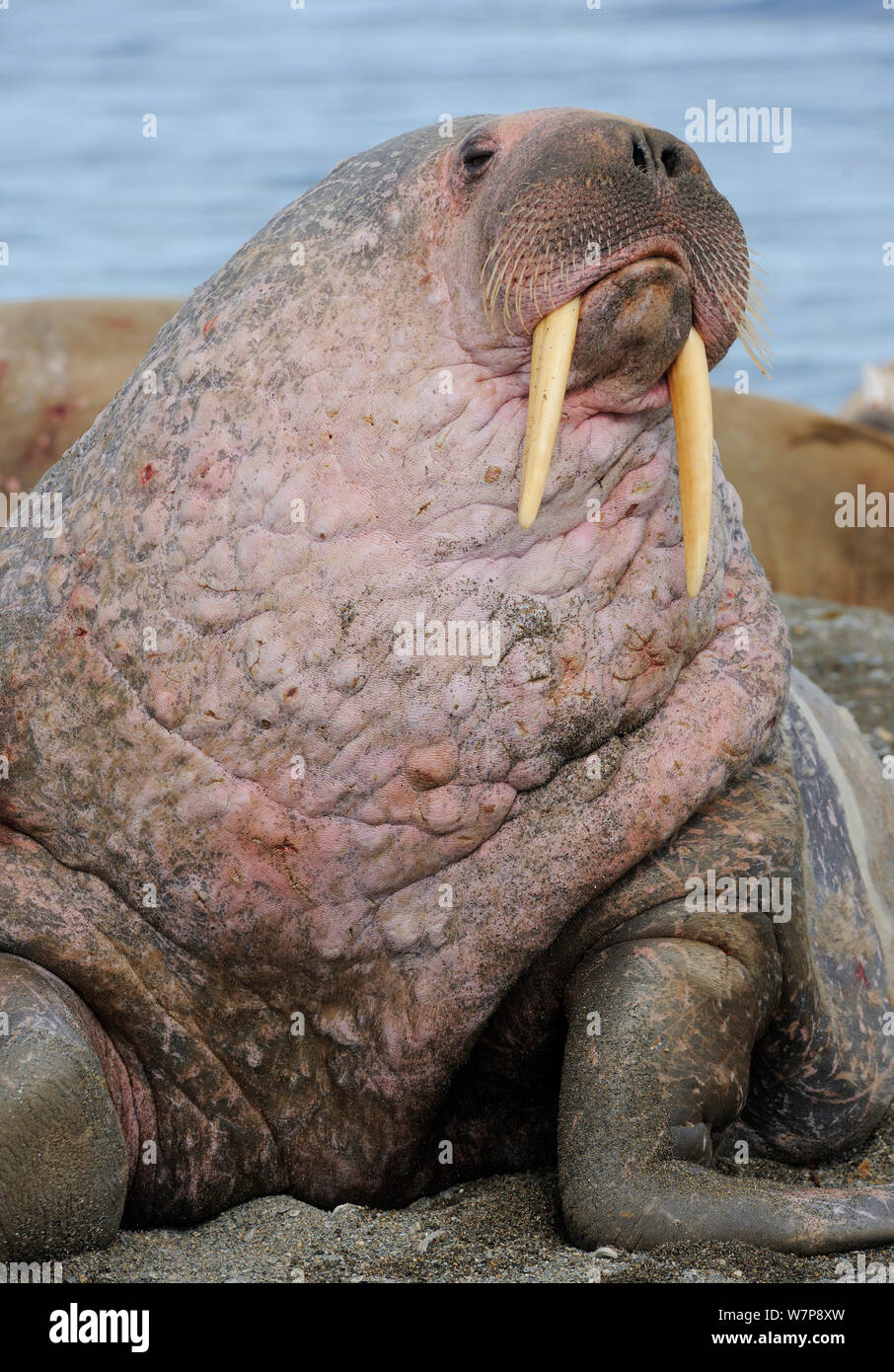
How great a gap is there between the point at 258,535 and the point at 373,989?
3.00ft

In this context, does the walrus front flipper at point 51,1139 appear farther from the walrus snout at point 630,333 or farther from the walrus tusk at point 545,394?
the walrus snout at point 630,333

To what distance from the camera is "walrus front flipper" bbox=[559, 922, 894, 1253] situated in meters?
3.17

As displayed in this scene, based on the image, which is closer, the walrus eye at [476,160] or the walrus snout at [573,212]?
the walrus snout at [573,212]

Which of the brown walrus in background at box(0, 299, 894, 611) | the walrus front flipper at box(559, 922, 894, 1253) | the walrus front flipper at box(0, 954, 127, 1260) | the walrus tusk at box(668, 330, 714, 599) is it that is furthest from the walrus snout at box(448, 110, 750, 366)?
the brown walrus in background at box(0, 299, 894, 611)

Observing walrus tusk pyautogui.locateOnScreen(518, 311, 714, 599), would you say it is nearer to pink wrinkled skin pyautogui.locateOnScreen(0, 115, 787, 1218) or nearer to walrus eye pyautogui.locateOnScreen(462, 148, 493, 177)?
pink wrinkled skin pyautogui.locateOnScreen(0, 115, 787, 1218)

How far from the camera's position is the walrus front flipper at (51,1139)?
10.1ft

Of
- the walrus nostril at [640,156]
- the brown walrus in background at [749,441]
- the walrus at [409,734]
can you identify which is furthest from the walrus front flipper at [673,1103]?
the brown walrus in background at [749,441]

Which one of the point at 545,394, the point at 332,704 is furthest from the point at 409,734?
the point at 545,394

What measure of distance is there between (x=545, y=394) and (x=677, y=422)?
32 cm

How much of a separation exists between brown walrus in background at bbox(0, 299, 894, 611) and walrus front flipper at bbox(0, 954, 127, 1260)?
5.85 metres

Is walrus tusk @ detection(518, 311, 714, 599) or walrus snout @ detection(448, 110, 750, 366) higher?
walrus snout @ detection(448, 110, 750, 366)

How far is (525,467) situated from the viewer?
309 cm
